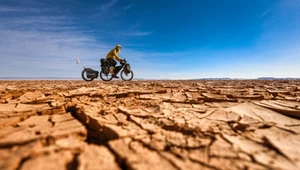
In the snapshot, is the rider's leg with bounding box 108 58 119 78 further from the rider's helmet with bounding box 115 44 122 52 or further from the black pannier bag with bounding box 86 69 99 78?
the black pannier bag with bounding box 86 69 99 78

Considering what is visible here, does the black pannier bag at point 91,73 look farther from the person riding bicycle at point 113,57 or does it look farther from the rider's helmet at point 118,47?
the rider's helmet at point 118,47

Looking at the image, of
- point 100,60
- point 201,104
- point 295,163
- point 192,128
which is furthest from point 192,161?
point 100,60

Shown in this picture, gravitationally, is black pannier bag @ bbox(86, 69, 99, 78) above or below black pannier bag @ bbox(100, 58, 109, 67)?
below

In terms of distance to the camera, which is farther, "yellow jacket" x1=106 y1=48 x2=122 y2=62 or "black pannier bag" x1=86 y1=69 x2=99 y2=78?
"black pannier bag" x1=86 y1=69 x2=99 y2=78

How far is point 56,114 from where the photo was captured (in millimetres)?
2273

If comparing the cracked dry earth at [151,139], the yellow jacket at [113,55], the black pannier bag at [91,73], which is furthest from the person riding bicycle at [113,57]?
the cracked dry earth at [151,139]

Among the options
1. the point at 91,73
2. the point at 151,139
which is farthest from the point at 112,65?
the point at 151,139

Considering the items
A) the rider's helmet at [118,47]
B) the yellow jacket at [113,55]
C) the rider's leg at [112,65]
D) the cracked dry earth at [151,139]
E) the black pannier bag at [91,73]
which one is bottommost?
the cracked dry earth at [151,139]

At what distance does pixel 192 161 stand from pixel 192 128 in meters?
0.55

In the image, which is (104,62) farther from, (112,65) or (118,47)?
(118,47)

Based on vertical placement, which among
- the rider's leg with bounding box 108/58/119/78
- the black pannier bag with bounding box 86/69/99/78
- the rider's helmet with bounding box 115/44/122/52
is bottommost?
the black pannier bag with bounding box 86/69/99/78

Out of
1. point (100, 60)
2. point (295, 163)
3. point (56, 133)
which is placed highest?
point (100, 60)

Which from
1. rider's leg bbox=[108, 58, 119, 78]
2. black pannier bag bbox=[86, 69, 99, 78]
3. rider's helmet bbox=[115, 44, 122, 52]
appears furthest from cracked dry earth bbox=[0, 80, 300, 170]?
black pannier bag bbox=[86, 69, 99, 78]

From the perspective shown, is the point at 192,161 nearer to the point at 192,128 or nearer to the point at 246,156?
the point at 246,156
